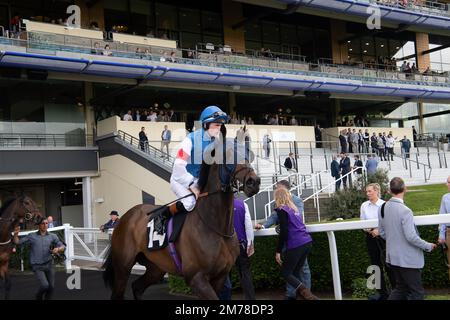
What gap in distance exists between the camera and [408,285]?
Result: 509 centimetres

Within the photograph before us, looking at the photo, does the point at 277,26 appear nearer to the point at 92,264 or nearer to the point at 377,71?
the point at 377,71

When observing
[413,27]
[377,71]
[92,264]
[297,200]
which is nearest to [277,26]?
[377,71]

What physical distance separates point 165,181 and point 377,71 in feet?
62.8

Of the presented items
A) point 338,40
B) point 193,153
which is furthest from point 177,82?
point 193,153

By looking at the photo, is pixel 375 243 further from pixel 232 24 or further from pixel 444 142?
pixel 444 142

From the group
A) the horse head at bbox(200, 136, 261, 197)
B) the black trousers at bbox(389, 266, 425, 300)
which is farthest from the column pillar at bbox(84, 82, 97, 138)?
the black trousers at bbox(389, 266, 425, 300)

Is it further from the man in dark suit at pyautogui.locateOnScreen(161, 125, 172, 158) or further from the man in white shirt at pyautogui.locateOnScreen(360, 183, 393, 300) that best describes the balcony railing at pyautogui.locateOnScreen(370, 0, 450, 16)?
the man in white shirt at pyautogui.locateOnScreen(360, 183, 393, 300)

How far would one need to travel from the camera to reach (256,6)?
29.0 m

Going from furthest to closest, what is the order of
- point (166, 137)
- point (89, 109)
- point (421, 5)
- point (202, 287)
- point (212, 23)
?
point (421, 5), point (212, 23), point (89, 109), point (166, 137), point (202, 287)

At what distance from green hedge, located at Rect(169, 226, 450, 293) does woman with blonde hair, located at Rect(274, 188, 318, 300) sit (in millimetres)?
1191

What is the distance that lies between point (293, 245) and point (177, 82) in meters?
19.7

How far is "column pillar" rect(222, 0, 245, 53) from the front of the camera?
2966 centimetres

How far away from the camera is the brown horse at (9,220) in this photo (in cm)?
819

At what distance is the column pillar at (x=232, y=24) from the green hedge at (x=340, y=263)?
2270 centimetres
